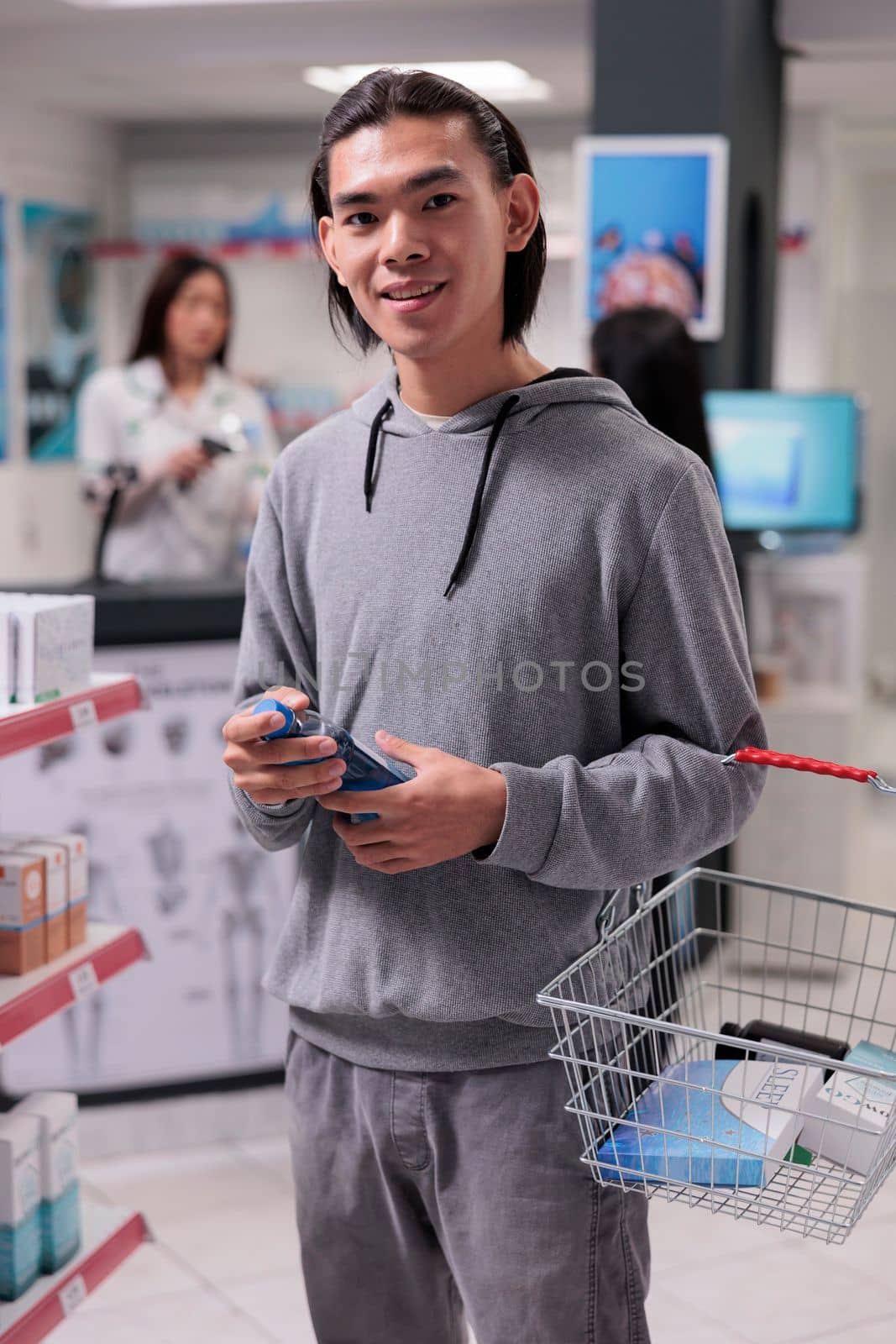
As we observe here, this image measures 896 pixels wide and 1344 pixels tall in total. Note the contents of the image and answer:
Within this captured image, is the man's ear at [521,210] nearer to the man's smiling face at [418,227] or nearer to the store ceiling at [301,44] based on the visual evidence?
the man's smiling face at [418,227]

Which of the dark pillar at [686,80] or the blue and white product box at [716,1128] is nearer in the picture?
the blue and white product box at [716,1128]

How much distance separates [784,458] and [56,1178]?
3.07 m

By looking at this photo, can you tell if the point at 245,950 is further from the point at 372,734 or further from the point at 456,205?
the point at 456,205

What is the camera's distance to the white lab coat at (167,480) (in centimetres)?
440

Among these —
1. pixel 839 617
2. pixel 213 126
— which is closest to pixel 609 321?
pixel 839 617

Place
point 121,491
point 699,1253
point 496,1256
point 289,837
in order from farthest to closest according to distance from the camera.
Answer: point 121,491, point 699,1253, point 289,837, point 496,1256

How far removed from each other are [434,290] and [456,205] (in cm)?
8

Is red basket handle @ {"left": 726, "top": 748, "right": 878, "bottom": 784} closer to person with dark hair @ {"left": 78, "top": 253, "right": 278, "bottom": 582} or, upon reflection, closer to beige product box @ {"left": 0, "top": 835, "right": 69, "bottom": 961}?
beige product box @ {"left": 0, "top": 835, "right": 69, "bottom": 961}

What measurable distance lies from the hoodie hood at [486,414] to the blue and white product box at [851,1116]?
0.58m

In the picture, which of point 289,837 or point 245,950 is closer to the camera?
point 289,837

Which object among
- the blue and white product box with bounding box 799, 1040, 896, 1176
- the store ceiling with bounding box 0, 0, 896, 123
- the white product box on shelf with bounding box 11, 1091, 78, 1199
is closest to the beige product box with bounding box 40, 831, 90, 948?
the white product box on shelf with bounding box 11, 1091, 78, 1199

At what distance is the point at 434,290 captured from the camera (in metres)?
1.45

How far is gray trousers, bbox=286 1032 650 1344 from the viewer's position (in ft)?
4.89

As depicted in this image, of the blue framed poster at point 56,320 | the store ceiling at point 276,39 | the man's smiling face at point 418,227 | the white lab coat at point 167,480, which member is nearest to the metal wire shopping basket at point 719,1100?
the man's smiling face at point 418,227
